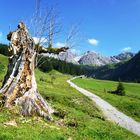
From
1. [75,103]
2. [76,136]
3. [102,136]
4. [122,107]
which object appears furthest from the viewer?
[122,107]

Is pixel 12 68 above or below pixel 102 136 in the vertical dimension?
above

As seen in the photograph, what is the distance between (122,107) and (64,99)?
10934 millimetres

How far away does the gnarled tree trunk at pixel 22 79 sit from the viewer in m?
24.7

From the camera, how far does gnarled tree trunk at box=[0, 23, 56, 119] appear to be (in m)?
24.7

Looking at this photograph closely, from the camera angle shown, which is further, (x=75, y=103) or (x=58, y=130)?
(x=75, y=103)

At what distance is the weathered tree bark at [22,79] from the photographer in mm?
24719

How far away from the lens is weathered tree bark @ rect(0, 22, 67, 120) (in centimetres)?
2472

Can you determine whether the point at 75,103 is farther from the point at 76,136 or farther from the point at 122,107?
the point at 76,136

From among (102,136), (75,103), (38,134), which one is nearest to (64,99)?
(75,103)

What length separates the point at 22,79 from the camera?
26.4 m

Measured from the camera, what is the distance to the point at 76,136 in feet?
69.2

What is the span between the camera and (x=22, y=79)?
26422 millimetres

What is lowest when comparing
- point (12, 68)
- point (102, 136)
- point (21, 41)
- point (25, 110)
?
point (102, 136)

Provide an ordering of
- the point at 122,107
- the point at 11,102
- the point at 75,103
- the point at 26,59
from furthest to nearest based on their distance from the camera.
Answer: the point at 122,107 → the point at 75,103 → the point at 26,59 → the point at 11,102
